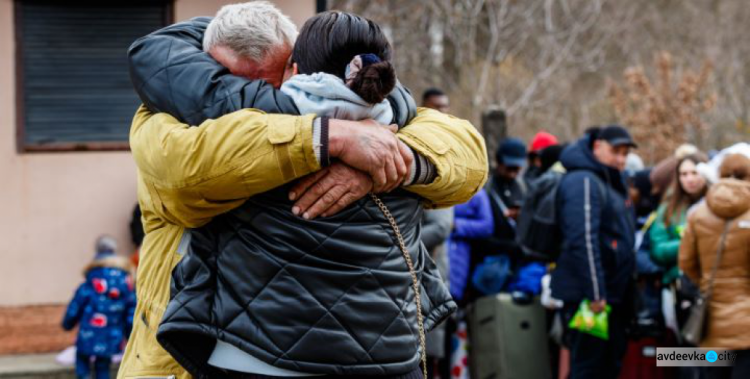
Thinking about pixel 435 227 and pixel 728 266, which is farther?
pixel 435 227

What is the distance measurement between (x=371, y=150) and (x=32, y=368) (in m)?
6.44

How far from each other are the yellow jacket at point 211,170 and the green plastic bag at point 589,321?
4299mm

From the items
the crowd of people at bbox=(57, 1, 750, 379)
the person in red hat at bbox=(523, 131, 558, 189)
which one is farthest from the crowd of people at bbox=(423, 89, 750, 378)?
the crowd of people at bbox=(57, 1, 750, 379)

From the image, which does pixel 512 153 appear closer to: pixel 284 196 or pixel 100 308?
pixel 100 308

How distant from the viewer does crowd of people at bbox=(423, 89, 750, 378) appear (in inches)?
279

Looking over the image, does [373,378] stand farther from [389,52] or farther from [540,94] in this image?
[540,94]

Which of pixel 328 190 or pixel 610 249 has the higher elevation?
pixel 328 190

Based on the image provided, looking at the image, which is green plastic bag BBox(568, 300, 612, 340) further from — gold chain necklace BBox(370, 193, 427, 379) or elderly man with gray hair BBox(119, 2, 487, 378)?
gold chain necklace BBox(370, 193, 427, 379)

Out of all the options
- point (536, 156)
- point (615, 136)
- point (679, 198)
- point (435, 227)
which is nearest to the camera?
point (435, 227)

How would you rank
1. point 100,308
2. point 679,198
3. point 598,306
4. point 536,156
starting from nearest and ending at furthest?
point 598,306 → point 100,308 → point 679,198 → point 536,156

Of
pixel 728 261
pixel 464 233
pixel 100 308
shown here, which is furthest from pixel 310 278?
pixel 464 233

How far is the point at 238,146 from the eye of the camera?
10.1 ft

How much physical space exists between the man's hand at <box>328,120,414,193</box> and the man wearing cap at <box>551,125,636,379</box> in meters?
4.64

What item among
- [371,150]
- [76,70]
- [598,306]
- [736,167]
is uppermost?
[371,150]
